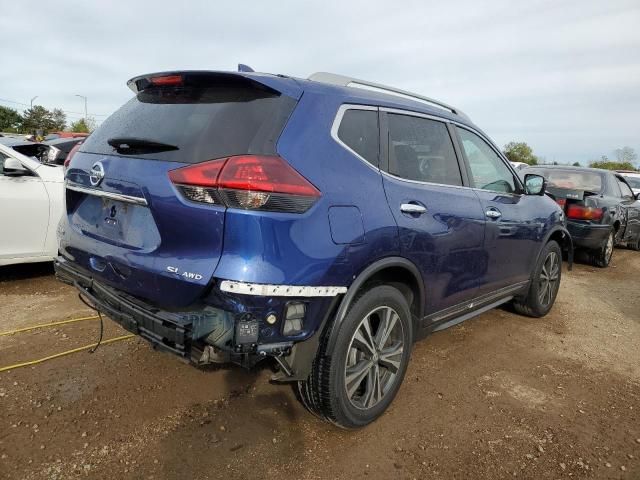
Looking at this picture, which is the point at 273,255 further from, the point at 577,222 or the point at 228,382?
the point at 577,222

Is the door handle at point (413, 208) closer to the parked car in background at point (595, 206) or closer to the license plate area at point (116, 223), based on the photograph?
the license plate area at point (116, 223)

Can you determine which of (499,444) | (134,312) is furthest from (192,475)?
(499,444)

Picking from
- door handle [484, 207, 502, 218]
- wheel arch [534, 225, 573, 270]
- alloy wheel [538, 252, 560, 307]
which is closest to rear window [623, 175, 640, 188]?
wheel arch [534, 225, 573, 270]

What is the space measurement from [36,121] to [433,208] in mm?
62366

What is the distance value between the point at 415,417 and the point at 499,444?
19.1 inches

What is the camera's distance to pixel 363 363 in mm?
2598

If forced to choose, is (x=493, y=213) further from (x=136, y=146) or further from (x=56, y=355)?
(x=56, y=355)

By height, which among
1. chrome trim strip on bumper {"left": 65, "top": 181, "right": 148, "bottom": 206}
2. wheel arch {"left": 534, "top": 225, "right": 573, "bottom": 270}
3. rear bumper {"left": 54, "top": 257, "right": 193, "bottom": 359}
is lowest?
rear bumper {"left": 54, "top": 257, "right": 193, "bottom": 359}

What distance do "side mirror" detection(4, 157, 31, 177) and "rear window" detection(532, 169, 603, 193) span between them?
24.2 feet

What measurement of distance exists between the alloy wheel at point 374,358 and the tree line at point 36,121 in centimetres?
5003

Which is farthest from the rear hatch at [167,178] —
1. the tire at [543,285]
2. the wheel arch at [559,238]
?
the tire at [543,285]

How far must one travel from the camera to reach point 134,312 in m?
2.24

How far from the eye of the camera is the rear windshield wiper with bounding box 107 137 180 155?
2238 mm

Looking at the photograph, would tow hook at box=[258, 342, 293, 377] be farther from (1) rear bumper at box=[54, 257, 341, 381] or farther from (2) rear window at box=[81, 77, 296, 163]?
(2) rear window at box=[81, 77, 296, 163]
